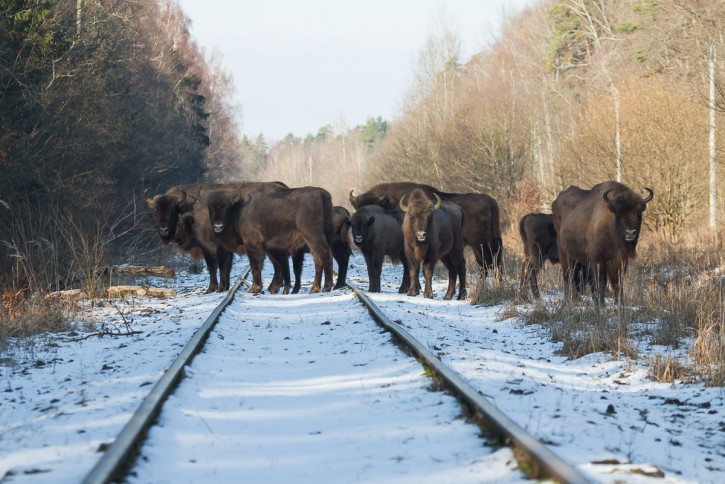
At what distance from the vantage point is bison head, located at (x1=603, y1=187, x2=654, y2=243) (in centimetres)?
1170

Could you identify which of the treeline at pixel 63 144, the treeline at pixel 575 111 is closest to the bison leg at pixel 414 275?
the treeline at pixel 63 144

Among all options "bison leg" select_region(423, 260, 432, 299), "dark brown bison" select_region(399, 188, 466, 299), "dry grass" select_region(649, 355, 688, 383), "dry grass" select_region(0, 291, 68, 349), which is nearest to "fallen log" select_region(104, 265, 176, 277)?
"dry grass" select_region(0, 291, 68, 349)

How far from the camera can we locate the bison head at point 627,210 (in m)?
11.7

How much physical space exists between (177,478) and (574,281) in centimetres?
1069

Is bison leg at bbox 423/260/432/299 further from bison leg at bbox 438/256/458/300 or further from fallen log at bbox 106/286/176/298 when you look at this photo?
fallen log at bbox 106/286/176/298

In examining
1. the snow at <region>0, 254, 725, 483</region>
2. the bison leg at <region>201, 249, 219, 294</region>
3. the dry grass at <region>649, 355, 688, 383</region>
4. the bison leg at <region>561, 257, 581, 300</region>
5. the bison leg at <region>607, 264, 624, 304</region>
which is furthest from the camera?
the bison leg at <region>201, 249, 219, 294</region>

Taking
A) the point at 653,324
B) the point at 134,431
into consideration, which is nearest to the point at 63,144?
the point at 653,324

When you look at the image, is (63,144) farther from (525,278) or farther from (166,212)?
(525,278)

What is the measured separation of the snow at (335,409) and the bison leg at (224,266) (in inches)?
268

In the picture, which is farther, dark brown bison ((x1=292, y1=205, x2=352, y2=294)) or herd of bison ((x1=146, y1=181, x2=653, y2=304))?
dark brown bison ((x1=292, y1=205, x2=352, y2=294))

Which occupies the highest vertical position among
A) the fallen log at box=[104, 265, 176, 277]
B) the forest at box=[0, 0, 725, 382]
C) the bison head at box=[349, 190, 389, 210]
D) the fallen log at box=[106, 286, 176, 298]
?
the forest at box=[0, 0, 725, 382]

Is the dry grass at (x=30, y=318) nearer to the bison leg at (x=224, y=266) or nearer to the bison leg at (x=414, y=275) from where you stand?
the bison leg at (x=224, y=266)

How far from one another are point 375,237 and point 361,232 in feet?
1.04

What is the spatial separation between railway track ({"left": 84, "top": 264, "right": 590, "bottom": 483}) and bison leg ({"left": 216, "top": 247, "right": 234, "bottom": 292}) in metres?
8.41
